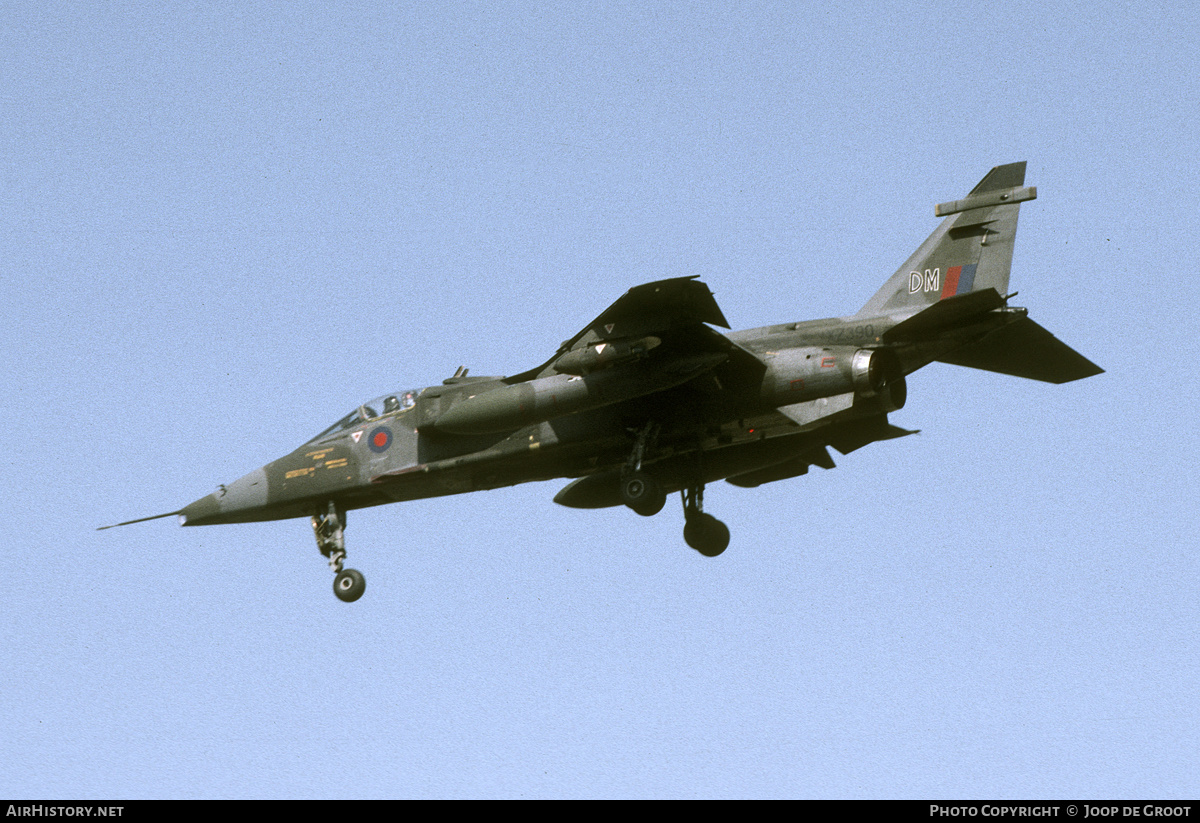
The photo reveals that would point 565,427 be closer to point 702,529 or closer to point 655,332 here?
point 655,332

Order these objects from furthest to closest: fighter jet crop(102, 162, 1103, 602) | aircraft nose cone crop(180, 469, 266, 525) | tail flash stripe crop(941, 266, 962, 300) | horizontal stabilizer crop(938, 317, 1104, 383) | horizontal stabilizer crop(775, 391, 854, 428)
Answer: aircraft nose cone crop(180, 469, 266, 525) → tail flash stripe crop(941, 266, 962, 300) → horizontal stabilizer crop(938, 317, 1104, 383) → horizontal stabilizer crop(775, 391, 854, 428) → fighter jet crop(102, 162, 1103, 602)

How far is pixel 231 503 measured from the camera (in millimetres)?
22641

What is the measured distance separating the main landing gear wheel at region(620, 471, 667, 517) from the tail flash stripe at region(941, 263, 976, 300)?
5040 millimetres

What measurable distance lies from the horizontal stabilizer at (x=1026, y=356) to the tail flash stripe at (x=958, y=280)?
0.84 meters

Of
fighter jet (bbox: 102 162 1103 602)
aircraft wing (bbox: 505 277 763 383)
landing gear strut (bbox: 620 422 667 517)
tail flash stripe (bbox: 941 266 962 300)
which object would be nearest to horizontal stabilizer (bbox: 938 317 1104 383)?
fighter jet (bbox: 102 162 1103 602)

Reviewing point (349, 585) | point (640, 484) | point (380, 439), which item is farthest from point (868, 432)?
point (349, 585)

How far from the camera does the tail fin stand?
21141 mm

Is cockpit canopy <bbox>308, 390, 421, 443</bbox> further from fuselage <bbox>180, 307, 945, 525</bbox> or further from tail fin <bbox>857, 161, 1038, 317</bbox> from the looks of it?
tail fin <bbox>857, 161, 1038, 317</bbox>

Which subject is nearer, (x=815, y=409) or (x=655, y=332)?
(x=655, y=332)

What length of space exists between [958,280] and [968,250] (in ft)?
1.58

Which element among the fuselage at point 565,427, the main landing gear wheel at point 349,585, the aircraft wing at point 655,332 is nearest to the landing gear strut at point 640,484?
the fuselage at point 565,427

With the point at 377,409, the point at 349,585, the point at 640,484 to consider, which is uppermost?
the point at 377,409
